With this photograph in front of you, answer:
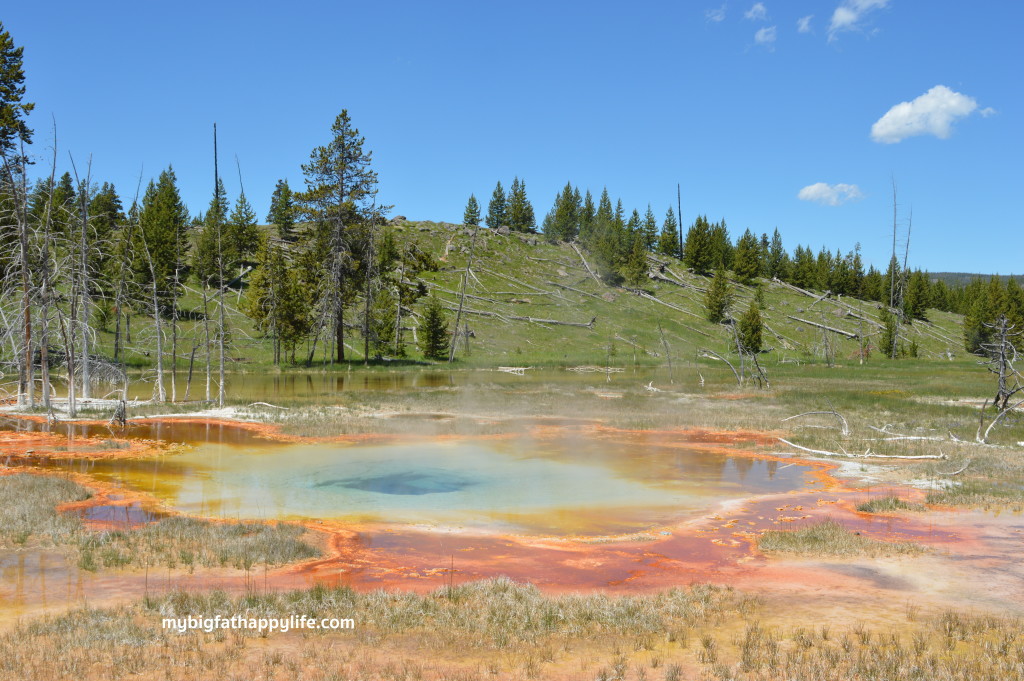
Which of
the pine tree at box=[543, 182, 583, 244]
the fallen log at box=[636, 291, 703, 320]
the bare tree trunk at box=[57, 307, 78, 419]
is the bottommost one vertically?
the bare tree trunk at box=[57, 307, 78, 419]

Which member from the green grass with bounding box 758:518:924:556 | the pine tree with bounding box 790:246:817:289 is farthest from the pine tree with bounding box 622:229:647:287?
the green grass with bounding box 758:518:924:556

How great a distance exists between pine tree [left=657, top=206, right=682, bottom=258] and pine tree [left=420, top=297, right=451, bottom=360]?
3020 inches

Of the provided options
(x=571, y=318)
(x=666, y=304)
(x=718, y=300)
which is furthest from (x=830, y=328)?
(x=571, y=318)

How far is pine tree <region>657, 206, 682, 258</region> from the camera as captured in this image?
131625 millimetres

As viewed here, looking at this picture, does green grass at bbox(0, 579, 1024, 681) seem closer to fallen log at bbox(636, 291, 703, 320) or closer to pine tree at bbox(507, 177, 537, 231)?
fallen log at bbox(636, 291, 703, 320)

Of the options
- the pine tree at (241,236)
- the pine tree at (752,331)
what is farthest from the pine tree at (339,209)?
the pine tree at (752,331)

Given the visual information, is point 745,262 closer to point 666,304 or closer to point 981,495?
point 666,304

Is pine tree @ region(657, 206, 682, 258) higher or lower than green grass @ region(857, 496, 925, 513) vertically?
higher

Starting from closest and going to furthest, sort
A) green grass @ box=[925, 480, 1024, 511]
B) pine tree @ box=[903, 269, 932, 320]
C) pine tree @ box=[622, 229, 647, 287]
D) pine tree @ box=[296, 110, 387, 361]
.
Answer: green grass @ box=[925, 480, 1024, 511]
pine tree @ box=[296, 110, 387, 361]
pine tree @ box=[622, 229, 647, 287]
pine tree @ box=[903, 269, 932, 320]

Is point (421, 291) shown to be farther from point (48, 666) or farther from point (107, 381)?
point (48, 666)

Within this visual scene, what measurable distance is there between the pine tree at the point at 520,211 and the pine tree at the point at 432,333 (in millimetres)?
65407

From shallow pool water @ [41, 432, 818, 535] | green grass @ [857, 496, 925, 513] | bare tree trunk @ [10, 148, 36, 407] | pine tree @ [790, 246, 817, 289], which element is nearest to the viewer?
shallow pool water @ [41, 432, 818, 535]

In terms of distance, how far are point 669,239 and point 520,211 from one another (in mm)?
28004

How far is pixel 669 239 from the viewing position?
131 m
